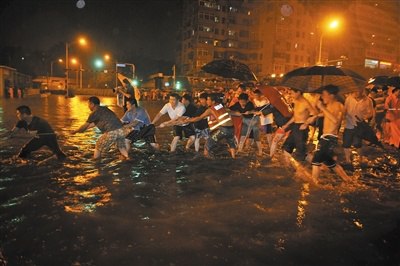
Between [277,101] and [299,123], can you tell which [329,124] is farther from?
[277,101]

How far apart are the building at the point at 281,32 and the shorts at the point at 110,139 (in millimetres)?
67823

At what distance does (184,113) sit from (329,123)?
3.89m

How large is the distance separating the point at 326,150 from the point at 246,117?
3.04 metres

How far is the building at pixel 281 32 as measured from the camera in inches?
2953

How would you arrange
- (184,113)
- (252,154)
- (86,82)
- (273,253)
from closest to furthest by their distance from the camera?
(273,253)
(184,113)
(252,154)
(86,82)

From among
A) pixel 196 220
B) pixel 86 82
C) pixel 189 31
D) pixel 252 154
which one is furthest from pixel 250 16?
pixel 196 220

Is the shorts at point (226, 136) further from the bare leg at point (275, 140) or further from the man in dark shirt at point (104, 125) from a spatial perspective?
the man in dark shirt at point (104, 125)

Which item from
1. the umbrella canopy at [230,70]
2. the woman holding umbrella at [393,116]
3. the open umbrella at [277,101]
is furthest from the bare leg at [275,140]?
the woman holding umbrella at [393,116]

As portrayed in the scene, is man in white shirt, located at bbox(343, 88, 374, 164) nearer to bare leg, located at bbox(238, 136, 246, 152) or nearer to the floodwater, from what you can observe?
the floodwater

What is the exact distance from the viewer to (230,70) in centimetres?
1070

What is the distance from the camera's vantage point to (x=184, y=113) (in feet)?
29.3

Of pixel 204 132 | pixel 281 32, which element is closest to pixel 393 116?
pixel 204 132

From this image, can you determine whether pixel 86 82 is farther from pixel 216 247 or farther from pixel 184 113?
pixel 216 247

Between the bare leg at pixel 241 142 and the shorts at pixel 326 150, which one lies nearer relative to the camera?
the shorts at pixel 326 150
